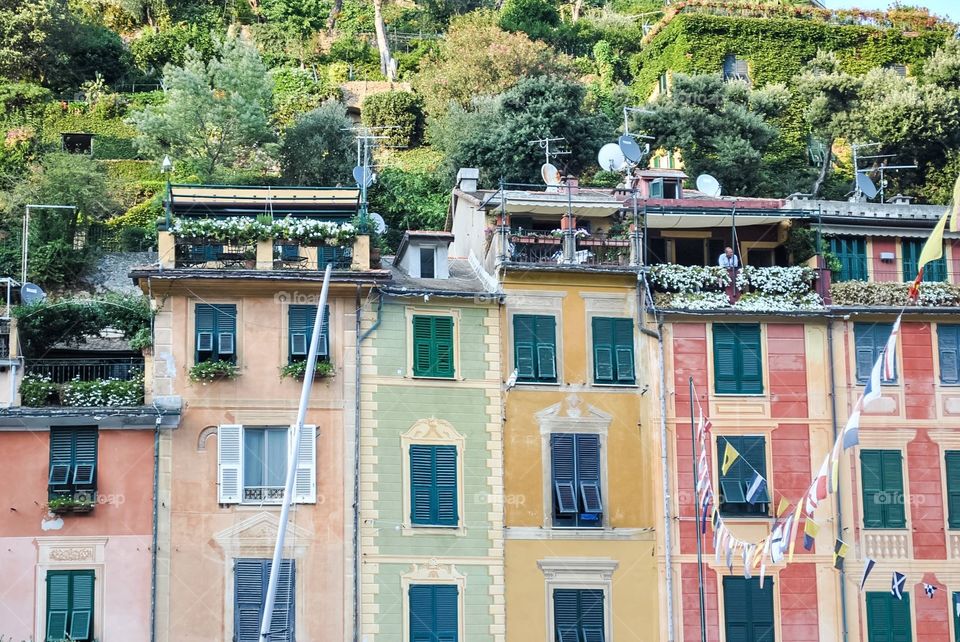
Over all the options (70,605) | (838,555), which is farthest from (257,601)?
(838,555)

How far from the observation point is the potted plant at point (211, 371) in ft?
146

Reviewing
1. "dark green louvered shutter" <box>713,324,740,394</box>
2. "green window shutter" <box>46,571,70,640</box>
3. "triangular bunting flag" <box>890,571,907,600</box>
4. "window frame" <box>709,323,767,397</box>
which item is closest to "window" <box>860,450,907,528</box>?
"triangular bunting flag" <box>890,571,907,600</box>

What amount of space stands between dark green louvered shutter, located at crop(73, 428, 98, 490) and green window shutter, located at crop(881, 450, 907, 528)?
19.7 metres

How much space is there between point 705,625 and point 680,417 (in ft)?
17.3

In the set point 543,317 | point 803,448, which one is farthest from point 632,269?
point 803,448

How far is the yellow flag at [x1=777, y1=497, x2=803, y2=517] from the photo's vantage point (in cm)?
4483

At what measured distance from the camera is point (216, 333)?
45.2 m

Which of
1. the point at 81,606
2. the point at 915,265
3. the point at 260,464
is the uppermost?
the point at 915,265

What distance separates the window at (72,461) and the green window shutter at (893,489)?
19713mm

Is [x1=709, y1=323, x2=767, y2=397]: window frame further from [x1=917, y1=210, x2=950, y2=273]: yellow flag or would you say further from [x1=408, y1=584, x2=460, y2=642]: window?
[x1=917, y1=210, x2=950, y2=273]: yellow flag

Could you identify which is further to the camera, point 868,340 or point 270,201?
point 868,340

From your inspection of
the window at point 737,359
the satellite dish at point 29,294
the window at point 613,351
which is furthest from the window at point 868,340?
the satellite dish at point 29,294

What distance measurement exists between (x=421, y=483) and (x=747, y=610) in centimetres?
870

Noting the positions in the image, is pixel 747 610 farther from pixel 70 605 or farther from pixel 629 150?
pixel 70 605
